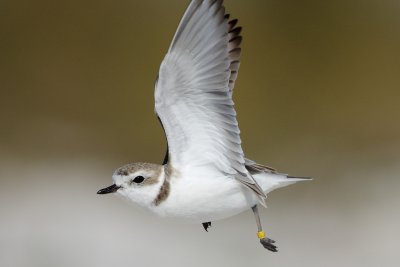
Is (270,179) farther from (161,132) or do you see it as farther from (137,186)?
(161,132)


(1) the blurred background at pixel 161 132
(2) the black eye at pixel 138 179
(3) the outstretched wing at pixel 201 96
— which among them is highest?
(3) the outstretched wing at pixel 201 96

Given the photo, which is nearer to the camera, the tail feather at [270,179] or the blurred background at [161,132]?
the tail feather at [270,179]

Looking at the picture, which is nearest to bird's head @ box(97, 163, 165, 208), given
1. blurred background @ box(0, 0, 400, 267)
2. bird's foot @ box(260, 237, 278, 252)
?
bird's foot @ box(260, 237, 278, 252)

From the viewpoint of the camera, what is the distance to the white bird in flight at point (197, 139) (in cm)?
128

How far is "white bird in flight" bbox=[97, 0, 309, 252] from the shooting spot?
1282 millimetres

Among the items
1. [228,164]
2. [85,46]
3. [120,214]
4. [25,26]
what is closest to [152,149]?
[120,214]

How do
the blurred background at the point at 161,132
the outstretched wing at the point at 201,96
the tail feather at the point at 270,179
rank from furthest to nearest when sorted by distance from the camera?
the blurred background at the point at 161,132
the tail feather at the point at 270,179
the outstretched wing at the point at 201,96

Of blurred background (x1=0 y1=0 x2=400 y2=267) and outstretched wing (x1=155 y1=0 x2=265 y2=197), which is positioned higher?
outstretched wing (x1=155 y1=0 x2=265 y2=197)

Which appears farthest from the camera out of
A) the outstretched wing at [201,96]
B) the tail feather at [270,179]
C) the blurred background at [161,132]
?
the blurred background at [161,132]

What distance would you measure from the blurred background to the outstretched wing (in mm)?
1515

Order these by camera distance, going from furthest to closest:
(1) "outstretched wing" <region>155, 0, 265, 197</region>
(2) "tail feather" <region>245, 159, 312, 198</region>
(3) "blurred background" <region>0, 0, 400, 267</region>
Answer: (3) "blurred background" <region>0, 0, 400, 267</region>, (2) "tail feather" <region>245, 159, 312, 198</region>, (1) "outstretched wing" <region>155, 0, 265, 197</region>

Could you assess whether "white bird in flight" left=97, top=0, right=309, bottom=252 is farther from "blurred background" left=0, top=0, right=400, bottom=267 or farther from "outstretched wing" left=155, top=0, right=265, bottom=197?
"blurred background" left=0, top=0, right=400, bottom=267

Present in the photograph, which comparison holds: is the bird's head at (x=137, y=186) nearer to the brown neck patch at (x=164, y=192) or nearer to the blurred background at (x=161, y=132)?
the brown neck patch at (x=164, y=192)

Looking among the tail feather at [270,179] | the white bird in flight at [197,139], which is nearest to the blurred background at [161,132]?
the tail feather at [270,179]
